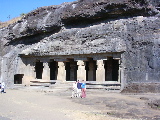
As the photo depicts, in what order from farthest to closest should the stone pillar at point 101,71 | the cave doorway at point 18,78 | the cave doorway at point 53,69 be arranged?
1. the cave doorway at point 18,78
2. the cave doorway at point 53,69
3. the stone pillar at point 101,71

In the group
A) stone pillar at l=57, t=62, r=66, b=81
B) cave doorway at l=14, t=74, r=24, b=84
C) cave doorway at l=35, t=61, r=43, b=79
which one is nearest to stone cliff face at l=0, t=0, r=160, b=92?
stone pillar at l=57, t=62, r=66, b=81

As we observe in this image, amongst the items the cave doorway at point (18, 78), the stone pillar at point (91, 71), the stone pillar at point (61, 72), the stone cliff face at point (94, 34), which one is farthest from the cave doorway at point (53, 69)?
the stone pillar at point (91, 71)

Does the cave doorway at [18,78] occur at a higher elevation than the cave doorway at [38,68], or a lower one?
lower

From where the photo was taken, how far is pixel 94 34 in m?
18.5

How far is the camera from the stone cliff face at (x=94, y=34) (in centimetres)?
1588

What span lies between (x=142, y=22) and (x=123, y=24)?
1.45 m

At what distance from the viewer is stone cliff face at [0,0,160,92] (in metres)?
15.9

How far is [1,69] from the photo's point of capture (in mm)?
21562

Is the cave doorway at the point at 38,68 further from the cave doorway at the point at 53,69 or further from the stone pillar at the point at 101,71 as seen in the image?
the stone pillar at the point at 101,71

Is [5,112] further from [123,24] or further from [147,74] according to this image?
[123,24]

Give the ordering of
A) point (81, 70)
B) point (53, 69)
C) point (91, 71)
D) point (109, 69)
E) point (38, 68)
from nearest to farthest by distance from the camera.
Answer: point (81, 70) → point (109, 69) → point (91, 71) → point (53, 69) → point (38, 68)

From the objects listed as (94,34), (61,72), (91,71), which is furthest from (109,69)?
(61,72)

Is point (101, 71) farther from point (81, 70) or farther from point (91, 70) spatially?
point (91, 70)

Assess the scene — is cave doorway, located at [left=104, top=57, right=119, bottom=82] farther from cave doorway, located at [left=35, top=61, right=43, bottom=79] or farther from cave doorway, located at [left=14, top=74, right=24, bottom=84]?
cave doorway, located at [left=14, top=74, right=24, bottom=84]
